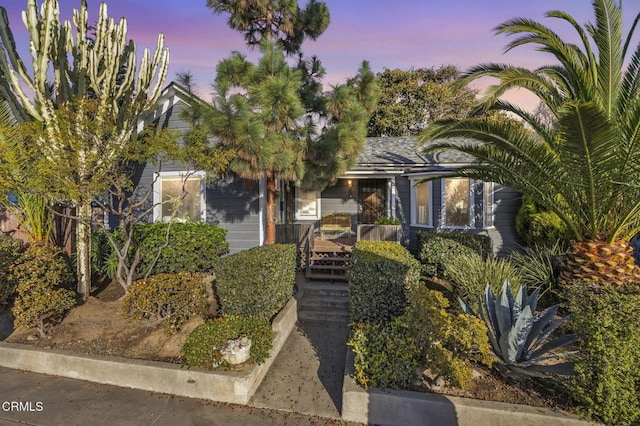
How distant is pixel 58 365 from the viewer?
402 centimetres

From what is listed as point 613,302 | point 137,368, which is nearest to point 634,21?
point 613,302

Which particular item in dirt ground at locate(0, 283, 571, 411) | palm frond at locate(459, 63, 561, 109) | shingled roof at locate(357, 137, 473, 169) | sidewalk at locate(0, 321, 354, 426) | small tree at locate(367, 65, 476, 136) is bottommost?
sidewalk at locate(0, 321, 354, 426)

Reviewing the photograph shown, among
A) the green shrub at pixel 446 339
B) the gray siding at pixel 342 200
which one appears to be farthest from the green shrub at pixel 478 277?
the gray siding at pixel 342 200

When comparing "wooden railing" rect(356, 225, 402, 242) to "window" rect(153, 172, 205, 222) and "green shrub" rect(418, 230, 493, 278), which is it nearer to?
"green shrub" rect(418, 230, 493, 278)

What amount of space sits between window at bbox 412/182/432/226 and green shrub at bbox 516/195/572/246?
2627mm

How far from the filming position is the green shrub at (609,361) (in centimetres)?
272

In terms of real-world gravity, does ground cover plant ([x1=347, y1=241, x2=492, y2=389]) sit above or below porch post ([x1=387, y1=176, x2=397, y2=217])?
below

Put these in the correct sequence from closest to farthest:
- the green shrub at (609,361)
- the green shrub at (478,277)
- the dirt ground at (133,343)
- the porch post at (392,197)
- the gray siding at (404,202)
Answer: the green shrub at (609,361)
the dirt ground at (133,343)
the green shrub at (478,277)
the porch post at (392,197)
the gray siding at (404,202)

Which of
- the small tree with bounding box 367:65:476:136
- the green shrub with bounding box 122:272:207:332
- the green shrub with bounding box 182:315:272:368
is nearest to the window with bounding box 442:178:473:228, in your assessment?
the green shrub with bounding box 182:315:272:368

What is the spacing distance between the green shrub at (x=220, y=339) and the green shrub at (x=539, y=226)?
7181 mm

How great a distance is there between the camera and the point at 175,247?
7090mm

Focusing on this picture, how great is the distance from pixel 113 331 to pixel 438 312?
5.05m

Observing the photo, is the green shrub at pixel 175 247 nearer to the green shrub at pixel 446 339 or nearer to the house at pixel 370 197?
the house at pixel 370 197

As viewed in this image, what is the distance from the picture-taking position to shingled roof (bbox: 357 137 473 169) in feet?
31.2
